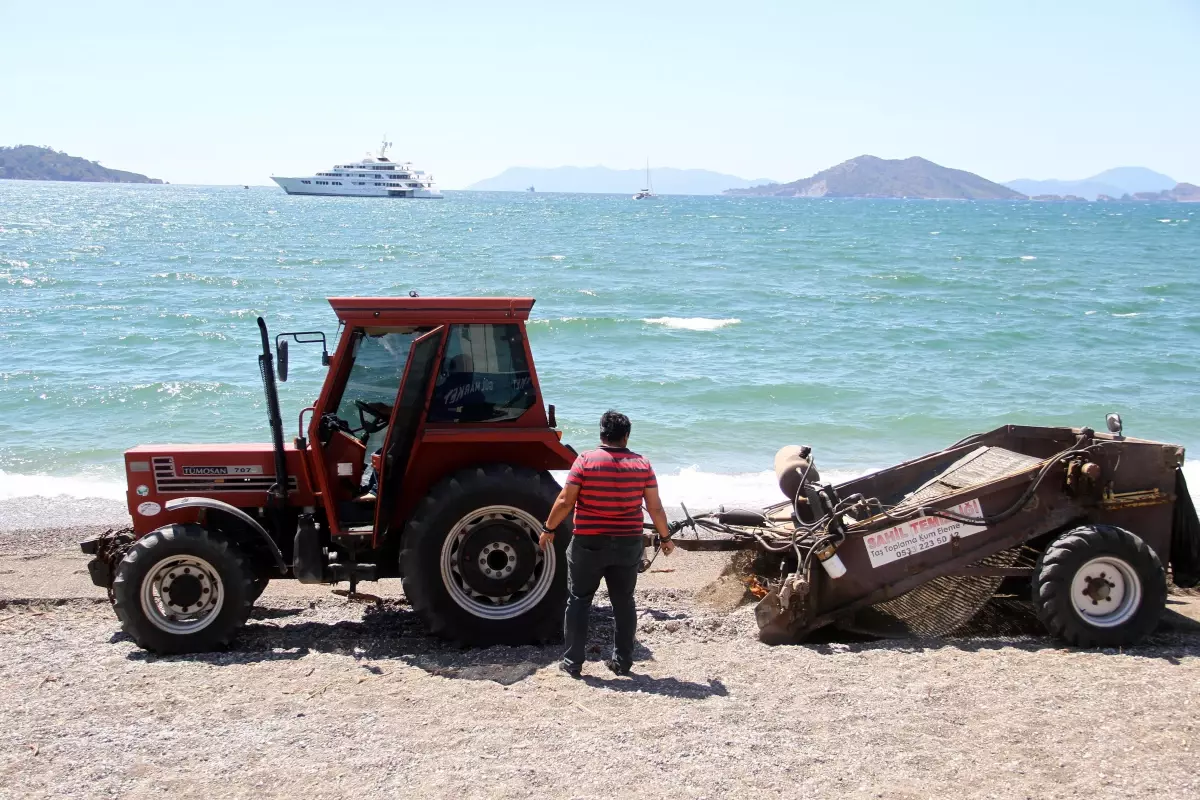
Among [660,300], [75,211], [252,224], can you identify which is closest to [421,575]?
[660,300]

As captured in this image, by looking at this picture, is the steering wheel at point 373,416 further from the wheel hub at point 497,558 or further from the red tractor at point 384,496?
the wheel hub at point 497,558

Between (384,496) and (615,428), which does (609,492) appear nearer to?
(615,428)

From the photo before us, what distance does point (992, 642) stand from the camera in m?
6.65

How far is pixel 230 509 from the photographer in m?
6.50

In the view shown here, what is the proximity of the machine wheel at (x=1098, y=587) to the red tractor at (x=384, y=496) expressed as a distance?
9.53 ft

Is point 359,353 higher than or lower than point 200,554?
higher

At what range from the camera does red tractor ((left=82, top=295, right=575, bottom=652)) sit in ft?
21.1

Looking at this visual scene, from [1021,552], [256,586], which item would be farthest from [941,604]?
[256,586]

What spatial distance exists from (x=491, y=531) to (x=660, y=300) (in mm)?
26894

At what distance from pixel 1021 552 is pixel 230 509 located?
4907 mm

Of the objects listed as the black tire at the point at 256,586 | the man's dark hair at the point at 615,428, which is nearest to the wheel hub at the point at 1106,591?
the man's dark hair at the point at 615,428

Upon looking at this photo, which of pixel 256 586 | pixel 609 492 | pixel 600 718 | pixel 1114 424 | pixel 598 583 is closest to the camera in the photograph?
pixel 600 718

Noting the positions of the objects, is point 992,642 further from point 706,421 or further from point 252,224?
point 252,224

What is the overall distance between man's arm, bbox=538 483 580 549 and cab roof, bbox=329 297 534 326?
4.06 feet
